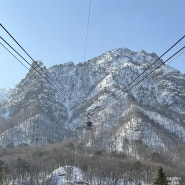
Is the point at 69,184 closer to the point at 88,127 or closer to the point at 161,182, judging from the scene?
the point at 161,182

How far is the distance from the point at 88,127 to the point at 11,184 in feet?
546

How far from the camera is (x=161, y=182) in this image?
73312 millimetres

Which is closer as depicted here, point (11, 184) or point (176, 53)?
point (176, 53)

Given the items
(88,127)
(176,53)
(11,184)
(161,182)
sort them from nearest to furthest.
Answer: (176,53) < (88,127) < (161,182) < (11,184)

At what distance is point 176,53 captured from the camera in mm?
15297

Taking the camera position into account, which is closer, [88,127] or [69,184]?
[88,127]

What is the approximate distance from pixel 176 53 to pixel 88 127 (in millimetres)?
25142

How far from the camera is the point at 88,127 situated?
39719mm

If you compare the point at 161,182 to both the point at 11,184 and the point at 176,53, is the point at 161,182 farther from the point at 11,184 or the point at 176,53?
the point at 11,184

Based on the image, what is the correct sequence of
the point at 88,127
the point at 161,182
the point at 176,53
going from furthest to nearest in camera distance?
the point at 161,182
the point at 88,127
the point at 176,53

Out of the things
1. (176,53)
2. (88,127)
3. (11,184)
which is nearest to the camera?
(176,53)

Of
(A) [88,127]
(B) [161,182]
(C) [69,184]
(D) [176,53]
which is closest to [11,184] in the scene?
(C) [69,184]

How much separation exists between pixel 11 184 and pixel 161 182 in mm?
136238

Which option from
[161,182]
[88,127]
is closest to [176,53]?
[88,127]
